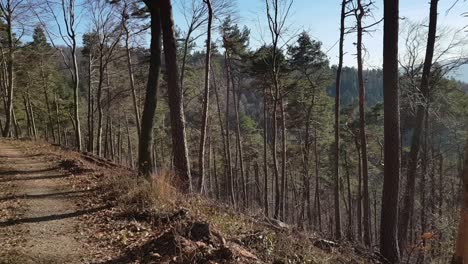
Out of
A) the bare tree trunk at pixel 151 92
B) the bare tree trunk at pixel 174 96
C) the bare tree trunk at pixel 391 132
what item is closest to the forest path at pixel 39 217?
the bare tree trunk at pixel 151 92

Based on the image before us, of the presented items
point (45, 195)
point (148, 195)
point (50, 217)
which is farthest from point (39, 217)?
point (148, 195)

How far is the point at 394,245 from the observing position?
9250 millimetres

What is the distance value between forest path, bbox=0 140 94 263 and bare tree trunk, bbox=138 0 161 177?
1.64 metres

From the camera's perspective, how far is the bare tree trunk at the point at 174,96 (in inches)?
365

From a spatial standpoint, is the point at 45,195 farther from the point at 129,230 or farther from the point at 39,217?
the point at 129,230

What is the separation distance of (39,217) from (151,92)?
4.09m

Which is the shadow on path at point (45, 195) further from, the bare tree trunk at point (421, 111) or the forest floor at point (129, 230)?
the bare tree trunk at point (421, 111)

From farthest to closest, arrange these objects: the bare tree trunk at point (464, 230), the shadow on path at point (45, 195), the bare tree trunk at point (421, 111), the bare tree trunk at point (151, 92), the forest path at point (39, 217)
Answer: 1. the bare tree trunk at point (421, 111)
2. the bare tree trunk at point (151, 92)
3. the shadow on path at point (45, 195)
4. the forest path at point (39, 217)
5. the bare tree trunk at point (464, 230)

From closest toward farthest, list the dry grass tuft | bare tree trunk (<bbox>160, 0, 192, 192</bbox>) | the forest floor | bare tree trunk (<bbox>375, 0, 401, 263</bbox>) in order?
the forest floor
the dry grass tuft
bare tree trunk (<bbox>375, 0, 401, 263</bbox>)
bare tree trunk (<bbox>160, 0, 192, 192</bbox>)

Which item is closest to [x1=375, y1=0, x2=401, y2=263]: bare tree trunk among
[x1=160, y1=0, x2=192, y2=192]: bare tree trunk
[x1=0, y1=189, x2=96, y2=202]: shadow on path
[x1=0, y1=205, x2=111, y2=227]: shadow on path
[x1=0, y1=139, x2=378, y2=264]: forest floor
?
[x1=0, y1=139, x2=378, y2=264]: forest floor

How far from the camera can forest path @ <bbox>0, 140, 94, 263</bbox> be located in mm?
5184

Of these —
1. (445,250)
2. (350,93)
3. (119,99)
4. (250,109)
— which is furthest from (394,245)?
(350,93)

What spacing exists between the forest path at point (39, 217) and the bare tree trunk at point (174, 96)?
233cm

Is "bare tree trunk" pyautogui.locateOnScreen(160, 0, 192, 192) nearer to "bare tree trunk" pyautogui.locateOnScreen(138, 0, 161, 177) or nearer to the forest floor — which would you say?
"bare tree trunk" pyautogui.locateOnScreen(138, 0, 161, 177)
